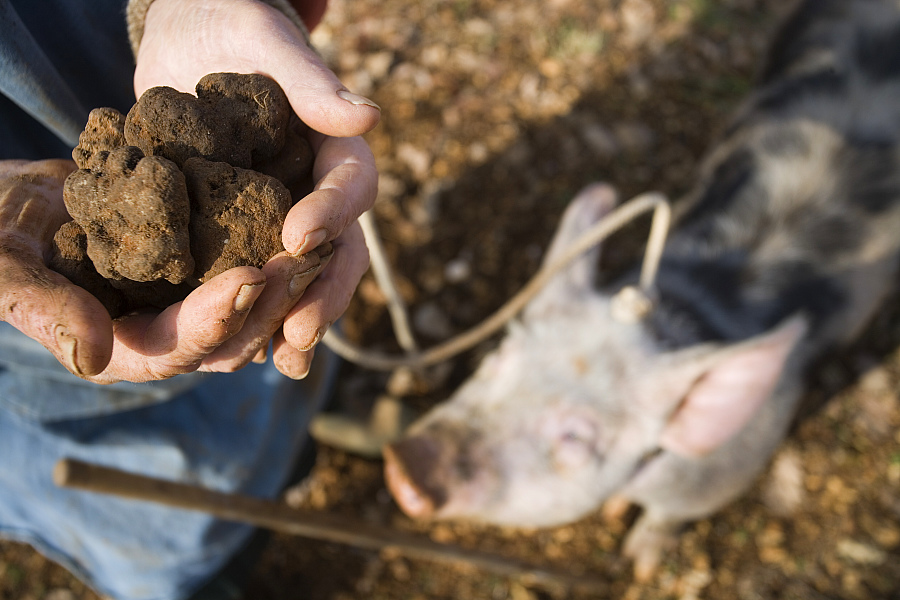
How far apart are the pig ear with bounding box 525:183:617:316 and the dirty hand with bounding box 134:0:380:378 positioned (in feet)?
4.28

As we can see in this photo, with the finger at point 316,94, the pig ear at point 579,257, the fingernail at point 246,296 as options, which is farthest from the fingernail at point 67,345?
the pig ear at point 579,257

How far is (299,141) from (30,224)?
1.65 ft

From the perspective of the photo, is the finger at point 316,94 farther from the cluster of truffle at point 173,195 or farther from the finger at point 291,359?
the finger at point 291,359

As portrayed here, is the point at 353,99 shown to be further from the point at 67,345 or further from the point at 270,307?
the point at 67,345

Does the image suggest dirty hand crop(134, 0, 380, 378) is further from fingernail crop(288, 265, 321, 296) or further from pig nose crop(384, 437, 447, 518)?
pig nose crop(384, 437, 447, 518)

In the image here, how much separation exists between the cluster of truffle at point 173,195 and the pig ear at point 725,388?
5.18 feet

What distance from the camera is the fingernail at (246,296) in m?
0.89

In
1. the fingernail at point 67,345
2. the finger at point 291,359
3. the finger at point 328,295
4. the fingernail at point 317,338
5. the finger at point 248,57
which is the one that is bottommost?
the finger at point 291,359

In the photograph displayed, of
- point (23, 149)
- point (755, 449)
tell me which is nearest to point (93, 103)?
point (23, 149)

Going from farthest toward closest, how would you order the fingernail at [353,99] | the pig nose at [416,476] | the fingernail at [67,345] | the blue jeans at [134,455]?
1. the pig nose at [416,476]
2. the blue jeans at [134,455]
3. the fingernail at [353,99]
4. the fingernail at [67,345]

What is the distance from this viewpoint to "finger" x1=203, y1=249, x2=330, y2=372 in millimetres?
969

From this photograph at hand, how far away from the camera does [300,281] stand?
0.98 meters

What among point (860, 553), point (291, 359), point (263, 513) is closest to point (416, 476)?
point (263, 513)

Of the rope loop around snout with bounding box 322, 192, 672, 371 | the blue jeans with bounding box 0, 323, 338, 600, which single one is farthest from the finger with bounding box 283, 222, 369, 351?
the blue jeans with bounding box 0, 323, 338, 600
